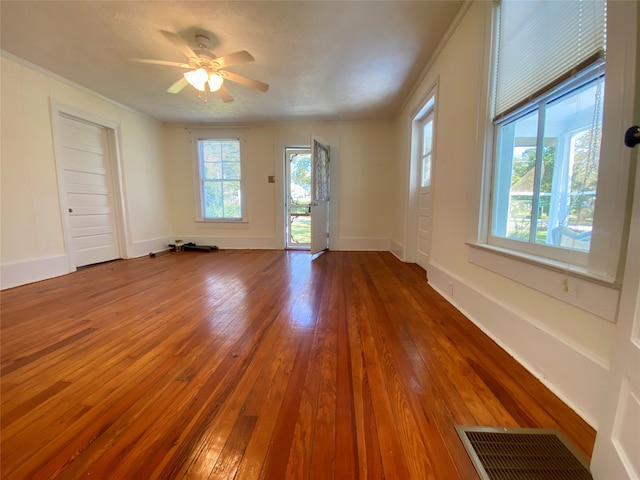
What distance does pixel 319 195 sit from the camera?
4.62 metres

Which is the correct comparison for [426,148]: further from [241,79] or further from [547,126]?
[241,79]

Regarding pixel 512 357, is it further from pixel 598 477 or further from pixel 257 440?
pixel 257 440

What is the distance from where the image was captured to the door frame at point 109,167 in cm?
327

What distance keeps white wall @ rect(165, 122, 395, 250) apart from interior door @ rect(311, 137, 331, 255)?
19 cm

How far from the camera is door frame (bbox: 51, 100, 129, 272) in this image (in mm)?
3268

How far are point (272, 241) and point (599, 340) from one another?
4.85m

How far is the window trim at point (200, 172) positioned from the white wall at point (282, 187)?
0.08 m

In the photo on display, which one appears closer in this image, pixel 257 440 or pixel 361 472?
pixel 361 472

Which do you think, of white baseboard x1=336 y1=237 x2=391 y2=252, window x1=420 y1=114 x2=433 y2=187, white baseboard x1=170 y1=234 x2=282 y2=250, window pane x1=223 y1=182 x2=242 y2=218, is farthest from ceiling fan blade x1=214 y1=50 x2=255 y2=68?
white baseboard x1=336 y1=237 x2=391 y2=252

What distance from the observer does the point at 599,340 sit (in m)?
1.04

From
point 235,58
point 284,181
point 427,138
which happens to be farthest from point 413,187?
point 235,58

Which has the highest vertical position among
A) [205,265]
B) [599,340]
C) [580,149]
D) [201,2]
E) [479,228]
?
[201,2]

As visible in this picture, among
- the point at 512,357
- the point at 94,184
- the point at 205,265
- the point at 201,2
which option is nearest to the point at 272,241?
the point at 205,265

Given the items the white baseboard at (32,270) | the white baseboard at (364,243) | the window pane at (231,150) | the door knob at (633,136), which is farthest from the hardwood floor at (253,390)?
the window pane at (231,150)
